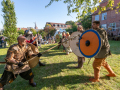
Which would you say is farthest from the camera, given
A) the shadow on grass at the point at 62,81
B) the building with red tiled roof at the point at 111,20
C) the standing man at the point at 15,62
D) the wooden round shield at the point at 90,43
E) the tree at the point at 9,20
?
the building with red tiled roof at the point at 111,20

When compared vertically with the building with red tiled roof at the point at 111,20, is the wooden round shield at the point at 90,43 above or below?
below

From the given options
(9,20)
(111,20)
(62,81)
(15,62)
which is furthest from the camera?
(111,20)

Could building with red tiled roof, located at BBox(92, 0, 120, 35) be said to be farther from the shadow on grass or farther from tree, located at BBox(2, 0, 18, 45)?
tree, located at BBox(2, 0, 18, 45)

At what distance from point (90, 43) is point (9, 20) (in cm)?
1313

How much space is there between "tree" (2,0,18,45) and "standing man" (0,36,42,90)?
11313 mm

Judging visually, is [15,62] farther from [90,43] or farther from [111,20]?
[111,20]

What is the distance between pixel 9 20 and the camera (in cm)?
1133

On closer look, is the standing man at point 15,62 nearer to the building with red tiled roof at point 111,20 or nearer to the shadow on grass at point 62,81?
the shadow on grass at point 62,81

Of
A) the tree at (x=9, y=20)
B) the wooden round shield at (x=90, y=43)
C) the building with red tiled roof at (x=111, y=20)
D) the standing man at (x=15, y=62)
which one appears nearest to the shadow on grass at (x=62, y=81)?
the standing man at (x=15, y=62)

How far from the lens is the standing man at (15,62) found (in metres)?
1.97

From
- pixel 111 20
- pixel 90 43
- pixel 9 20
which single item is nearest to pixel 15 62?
pixel 90 43

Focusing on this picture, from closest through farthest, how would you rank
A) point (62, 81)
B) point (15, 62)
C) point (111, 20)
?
point (15, 62) < point (62, 81) < point (111, 20)

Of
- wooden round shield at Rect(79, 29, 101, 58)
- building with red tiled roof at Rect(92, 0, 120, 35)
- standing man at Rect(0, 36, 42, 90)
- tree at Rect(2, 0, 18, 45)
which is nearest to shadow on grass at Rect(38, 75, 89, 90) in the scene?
standing man at Rect(0, 36, 42, 90)

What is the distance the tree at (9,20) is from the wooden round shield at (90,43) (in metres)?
12.5
